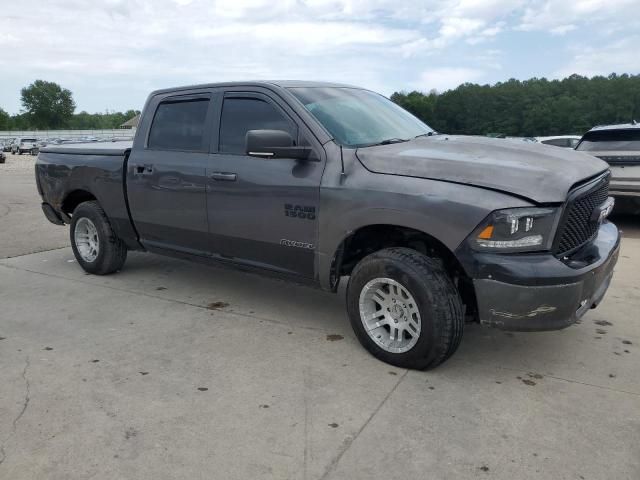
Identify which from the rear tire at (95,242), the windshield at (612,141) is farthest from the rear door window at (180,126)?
the windshield at (612,141)

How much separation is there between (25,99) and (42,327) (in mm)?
139127

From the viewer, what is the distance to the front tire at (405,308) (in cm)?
342

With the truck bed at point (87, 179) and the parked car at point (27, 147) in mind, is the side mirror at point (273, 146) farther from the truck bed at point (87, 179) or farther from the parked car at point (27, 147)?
the parked car at point (27, 147)

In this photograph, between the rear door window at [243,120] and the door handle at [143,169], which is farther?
the door handle at [143,169]

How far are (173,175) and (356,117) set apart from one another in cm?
167

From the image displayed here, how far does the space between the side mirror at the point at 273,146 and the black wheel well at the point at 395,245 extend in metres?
0.69

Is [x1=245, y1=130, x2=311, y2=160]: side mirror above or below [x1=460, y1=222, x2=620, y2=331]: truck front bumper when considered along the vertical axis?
above

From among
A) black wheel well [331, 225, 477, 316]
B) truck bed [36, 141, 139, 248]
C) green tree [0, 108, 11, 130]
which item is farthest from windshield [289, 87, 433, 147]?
green tree [0, 108, 11, 130]

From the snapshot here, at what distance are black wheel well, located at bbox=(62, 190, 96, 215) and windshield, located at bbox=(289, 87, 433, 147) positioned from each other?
2.90m

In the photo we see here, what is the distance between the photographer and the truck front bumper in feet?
10.3

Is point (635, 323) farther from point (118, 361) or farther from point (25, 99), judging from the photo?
point (25, 99)

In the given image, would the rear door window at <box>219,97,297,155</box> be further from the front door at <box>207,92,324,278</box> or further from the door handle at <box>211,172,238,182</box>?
the door handle at <box>211,172,238,182</box>

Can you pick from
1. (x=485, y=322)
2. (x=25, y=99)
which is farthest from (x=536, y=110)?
(x=25, y=99)

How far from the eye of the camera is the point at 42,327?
4461mm
